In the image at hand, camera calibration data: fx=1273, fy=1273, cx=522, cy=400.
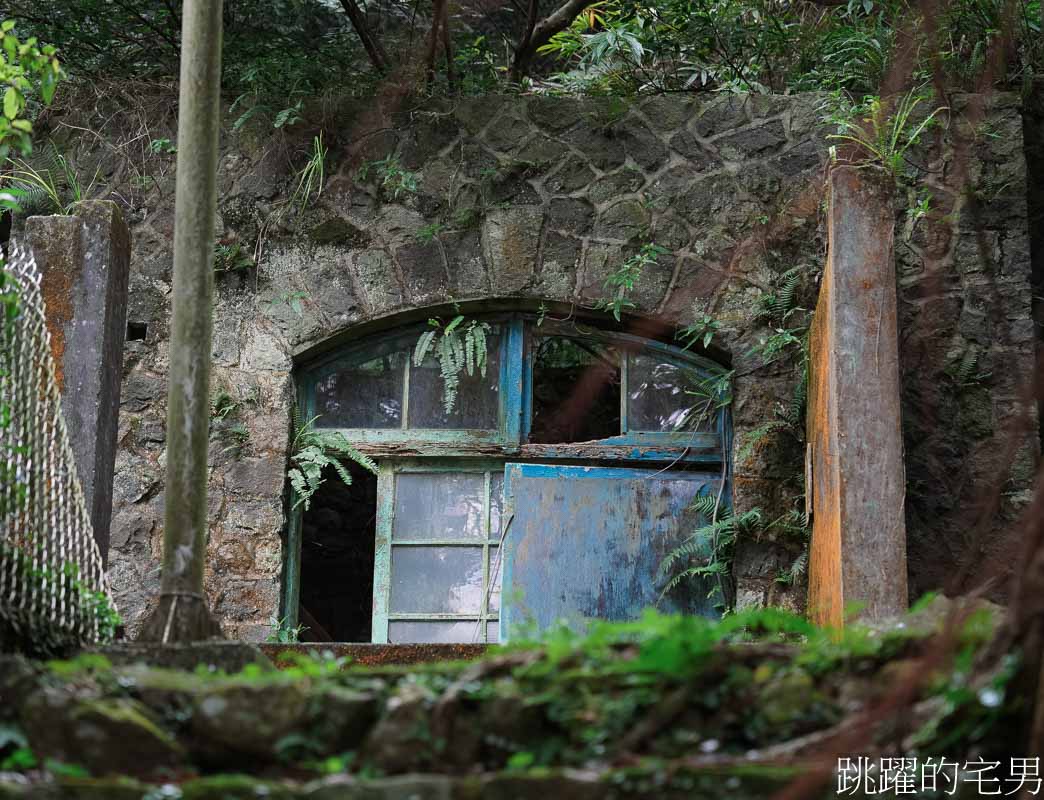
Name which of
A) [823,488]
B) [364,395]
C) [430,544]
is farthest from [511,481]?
[823,488]

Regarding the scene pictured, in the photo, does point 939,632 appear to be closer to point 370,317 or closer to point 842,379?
point 842,379

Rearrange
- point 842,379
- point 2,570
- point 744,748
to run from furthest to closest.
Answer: point 842,379 < point 2,570 < point 744,748

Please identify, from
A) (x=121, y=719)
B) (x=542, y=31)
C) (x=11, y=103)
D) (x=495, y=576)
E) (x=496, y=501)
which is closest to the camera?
(x=121, y=719)

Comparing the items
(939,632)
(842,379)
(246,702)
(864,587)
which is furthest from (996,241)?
(246,702)

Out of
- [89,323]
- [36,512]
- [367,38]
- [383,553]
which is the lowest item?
[383,553]

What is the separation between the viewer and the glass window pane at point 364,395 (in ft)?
20.4

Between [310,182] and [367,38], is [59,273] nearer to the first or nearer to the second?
[310,182]

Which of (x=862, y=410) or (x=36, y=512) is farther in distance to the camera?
(x=862, y=410)

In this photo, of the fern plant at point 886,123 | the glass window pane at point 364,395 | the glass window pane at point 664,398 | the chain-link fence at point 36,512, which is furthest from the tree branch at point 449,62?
the chain-link fence at point 36,512

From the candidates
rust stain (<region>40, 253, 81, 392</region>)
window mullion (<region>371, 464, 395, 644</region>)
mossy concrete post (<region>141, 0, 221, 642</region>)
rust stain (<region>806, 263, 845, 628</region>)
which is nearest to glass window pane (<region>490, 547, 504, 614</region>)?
window mullion (<region>371, 464, 395, 644</region>)

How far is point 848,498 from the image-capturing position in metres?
4.44

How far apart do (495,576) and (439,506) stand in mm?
444

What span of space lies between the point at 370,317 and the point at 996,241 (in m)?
3.00

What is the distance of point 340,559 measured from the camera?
9.57 meters
